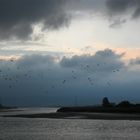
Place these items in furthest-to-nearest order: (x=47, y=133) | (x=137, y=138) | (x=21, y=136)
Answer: (x=47, y=133) < (x=21, y=136) < (x=137, y=138)

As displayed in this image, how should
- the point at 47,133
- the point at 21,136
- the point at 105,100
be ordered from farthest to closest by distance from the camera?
the point at 105,100, the point at 47,133, the point at 21,136

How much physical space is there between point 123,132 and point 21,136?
13.3 m

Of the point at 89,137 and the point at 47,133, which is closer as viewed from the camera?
the point at 89,137

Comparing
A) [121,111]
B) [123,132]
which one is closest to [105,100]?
[121,111]

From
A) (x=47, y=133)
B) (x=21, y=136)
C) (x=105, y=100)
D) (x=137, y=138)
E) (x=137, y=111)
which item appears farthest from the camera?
(x=105, y=100)

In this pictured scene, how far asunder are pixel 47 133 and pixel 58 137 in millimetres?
5566

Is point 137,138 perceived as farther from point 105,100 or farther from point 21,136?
point 105,100

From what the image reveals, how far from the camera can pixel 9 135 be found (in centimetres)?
5503

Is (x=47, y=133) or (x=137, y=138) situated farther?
(x=47, y=133)

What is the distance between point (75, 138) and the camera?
51562 mm

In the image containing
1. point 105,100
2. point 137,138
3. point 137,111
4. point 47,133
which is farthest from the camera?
point 105,100

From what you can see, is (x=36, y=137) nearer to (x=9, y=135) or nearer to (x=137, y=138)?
(x=9, y=135)

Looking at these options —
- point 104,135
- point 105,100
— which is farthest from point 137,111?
point 104,135

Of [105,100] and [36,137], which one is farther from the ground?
[105,100]
